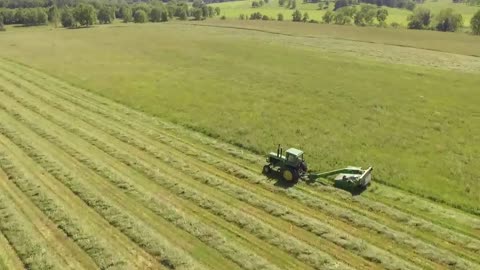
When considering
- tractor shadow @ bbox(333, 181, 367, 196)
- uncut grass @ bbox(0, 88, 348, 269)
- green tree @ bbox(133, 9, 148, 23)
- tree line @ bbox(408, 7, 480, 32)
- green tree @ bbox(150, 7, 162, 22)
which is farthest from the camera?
green tree @ bbox(150, 7, 162, 22)

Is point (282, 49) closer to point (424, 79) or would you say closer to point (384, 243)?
point (424, 79)

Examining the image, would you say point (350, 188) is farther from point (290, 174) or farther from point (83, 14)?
point (83, 14)

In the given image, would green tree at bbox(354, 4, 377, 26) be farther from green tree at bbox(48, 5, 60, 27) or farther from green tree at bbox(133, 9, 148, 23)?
green tree at bbox(48, 5, 60, 27)

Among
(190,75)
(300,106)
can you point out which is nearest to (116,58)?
(190,75)

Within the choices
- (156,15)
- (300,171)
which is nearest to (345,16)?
(156,15)

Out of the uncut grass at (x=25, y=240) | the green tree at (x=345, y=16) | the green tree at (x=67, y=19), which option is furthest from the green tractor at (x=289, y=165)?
the green tree at (x=345, y=16)

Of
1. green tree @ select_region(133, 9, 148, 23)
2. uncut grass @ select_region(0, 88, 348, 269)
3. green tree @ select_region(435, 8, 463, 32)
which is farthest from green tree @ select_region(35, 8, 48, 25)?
uncut grass @ select_region(0, 88, 348, 269)

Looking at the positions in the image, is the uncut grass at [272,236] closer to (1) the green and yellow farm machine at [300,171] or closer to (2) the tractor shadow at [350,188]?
(1) the green and yellow farm machine at [300,171]
